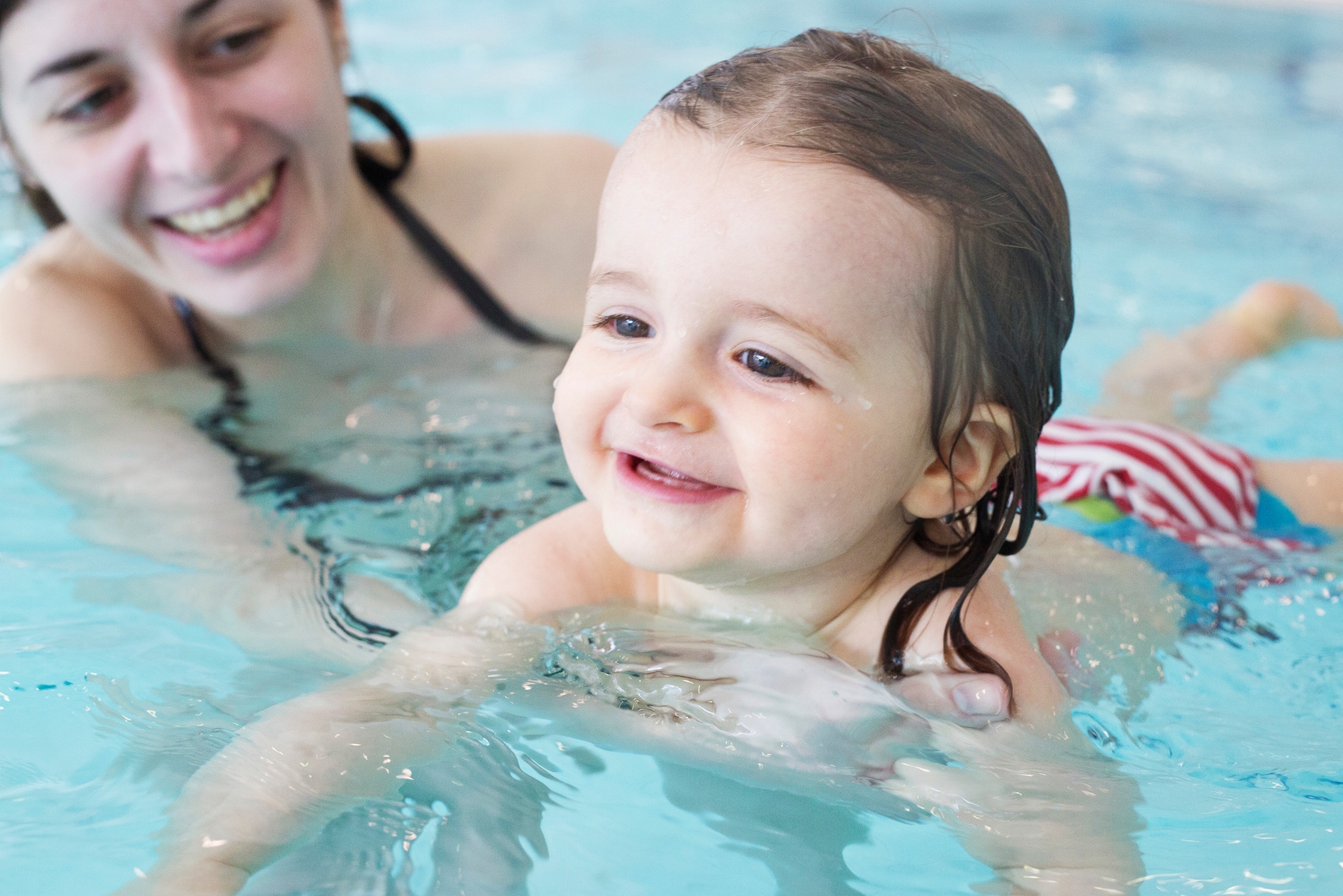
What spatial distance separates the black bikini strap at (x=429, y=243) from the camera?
2723mm

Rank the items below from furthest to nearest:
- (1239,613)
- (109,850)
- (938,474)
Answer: (1239,613), (938,474), (109,850)

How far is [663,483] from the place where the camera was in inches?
57.1

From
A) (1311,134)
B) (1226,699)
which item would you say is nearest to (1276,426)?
(1226,699)

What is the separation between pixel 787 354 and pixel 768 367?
3 cm

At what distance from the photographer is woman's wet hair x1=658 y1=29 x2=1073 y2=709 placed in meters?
1.36

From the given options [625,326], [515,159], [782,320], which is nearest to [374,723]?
[625,326]

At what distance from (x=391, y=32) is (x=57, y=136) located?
17.4ft

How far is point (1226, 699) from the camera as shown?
1.87 m

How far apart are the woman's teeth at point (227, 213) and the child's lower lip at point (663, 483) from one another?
110cm

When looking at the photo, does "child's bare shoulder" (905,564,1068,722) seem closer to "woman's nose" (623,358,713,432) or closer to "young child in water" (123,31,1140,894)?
"young child in water" (123,31,1140,894)

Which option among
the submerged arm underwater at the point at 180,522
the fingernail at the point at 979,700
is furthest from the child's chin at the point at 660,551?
the submerged arm underwater at the point at 180,522

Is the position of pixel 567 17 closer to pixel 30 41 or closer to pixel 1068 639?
pixel 30 41

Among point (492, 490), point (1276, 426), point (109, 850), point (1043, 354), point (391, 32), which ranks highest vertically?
point (391, 32)

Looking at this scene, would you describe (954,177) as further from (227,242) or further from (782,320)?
(227,242)
